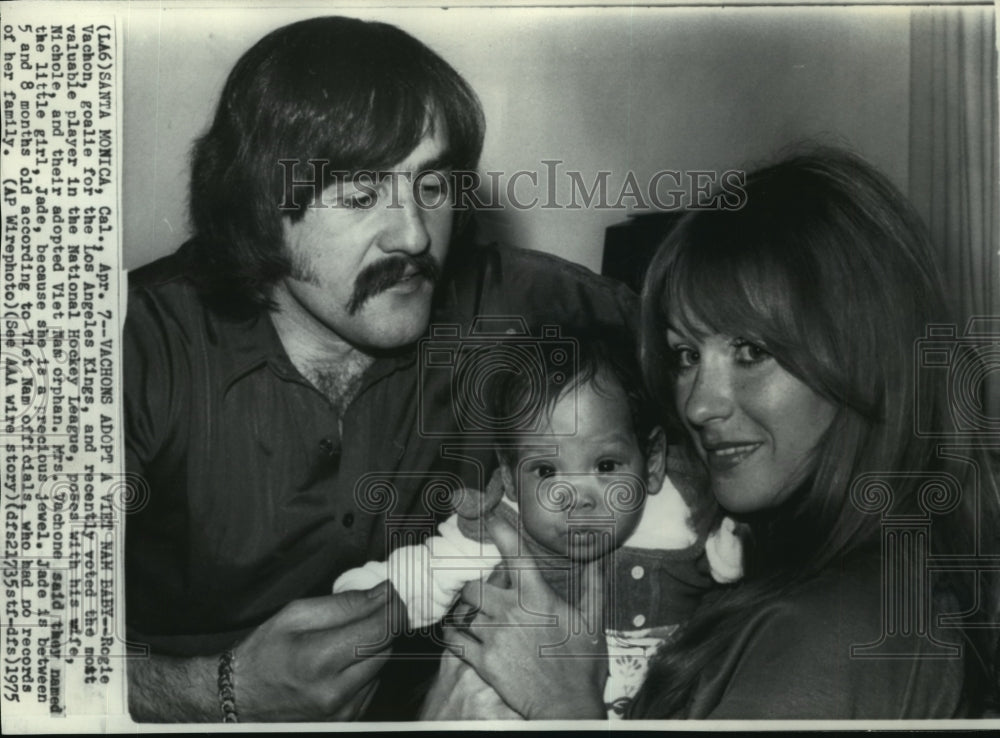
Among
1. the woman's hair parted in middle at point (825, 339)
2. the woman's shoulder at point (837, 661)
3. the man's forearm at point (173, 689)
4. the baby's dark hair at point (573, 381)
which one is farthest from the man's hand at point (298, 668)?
the woman's shoulder at point (837, 661)

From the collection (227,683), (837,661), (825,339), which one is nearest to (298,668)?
(227,683)

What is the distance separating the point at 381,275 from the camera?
7.11 ft

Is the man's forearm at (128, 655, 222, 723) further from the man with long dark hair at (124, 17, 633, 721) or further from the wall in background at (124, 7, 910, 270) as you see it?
the wall in background at (124, 7, 910, 270)

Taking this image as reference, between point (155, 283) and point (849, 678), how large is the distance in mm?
1557

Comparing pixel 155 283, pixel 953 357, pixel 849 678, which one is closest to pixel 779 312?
pixel 953 357

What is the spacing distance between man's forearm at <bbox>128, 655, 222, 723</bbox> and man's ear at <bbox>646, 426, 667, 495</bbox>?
3.00 feet

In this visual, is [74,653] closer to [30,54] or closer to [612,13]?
[30,54]

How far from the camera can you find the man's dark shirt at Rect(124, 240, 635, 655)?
2.18 m

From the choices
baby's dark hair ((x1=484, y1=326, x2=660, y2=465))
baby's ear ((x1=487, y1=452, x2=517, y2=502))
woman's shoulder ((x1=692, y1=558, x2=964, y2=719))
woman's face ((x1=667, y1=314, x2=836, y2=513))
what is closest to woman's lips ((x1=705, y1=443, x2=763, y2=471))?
woman's face ((x1=667, y1=314, x2=836, y2=513))

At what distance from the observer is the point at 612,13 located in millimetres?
2229

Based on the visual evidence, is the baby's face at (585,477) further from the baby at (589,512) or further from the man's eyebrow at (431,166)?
the man's eyebrow at (431,166)

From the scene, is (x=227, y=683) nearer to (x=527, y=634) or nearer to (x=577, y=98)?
(x=527, y=634)

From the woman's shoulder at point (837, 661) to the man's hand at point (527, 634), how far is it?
0.83 ft

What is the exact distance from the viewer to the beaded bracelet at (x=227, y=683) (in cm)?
218
